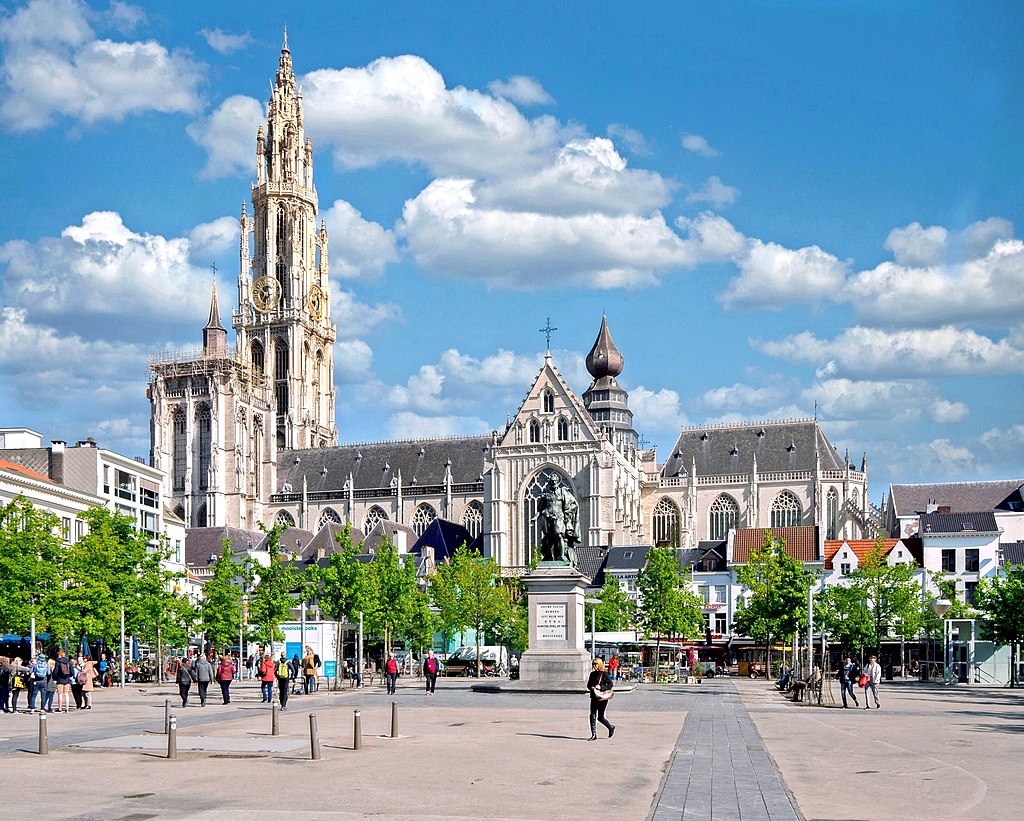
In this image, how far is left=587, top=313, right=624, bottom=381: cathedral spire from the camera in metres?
130

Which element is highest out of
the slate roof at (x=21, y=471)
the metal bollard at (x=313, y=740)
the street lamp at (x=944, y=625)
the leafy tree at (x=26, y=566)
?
the slate roof at (x=21, y=471)

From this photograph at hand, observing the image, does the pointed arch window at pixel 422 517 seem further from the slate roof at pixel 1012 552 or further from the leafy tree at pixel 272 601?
the leafy tree at pixel 272 601

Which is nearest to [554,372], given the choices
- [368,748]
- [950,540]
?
[950,540]

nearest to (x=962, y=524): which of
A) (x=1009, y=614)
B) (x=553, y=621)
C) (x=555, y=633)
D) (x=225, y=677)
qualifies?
(x=1009, y=614)

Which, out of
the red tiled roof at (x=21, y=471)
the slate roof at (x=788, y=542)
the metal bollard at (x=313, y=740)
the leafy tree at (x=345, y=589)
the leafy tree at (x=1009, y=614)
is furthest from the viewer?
the slate roof at (x=788, y=542)

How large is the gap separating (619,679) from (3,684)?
98.6 ft

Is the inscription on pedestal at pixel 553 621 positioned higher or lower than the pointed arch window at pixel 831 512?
lower

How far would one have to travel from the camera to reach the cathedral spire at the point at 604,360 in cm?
13012

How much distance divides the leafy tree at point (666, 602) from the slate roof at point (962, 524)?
689 inches

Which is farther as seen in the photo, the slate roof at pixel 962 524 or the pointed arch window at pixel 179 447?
the pointed arch window at pixel 179 447

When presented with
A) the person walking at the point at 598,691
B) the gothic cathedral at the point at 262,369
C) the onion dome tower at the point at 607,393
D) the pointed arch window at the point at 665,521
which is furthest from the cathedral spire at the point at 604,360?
the person walking at the point at 598,691

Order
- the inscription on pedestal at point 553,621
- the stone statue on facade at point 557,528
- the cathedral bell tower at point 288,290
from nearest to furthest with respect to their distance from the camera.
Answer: the inscription on pedestal at point 553,621 < the stone statue on facade at point 557,528 < the cathedral bell tower at point 288,290

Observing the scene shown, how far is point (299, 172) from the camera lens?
16188cm

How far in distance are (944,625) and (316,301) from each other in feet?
336
